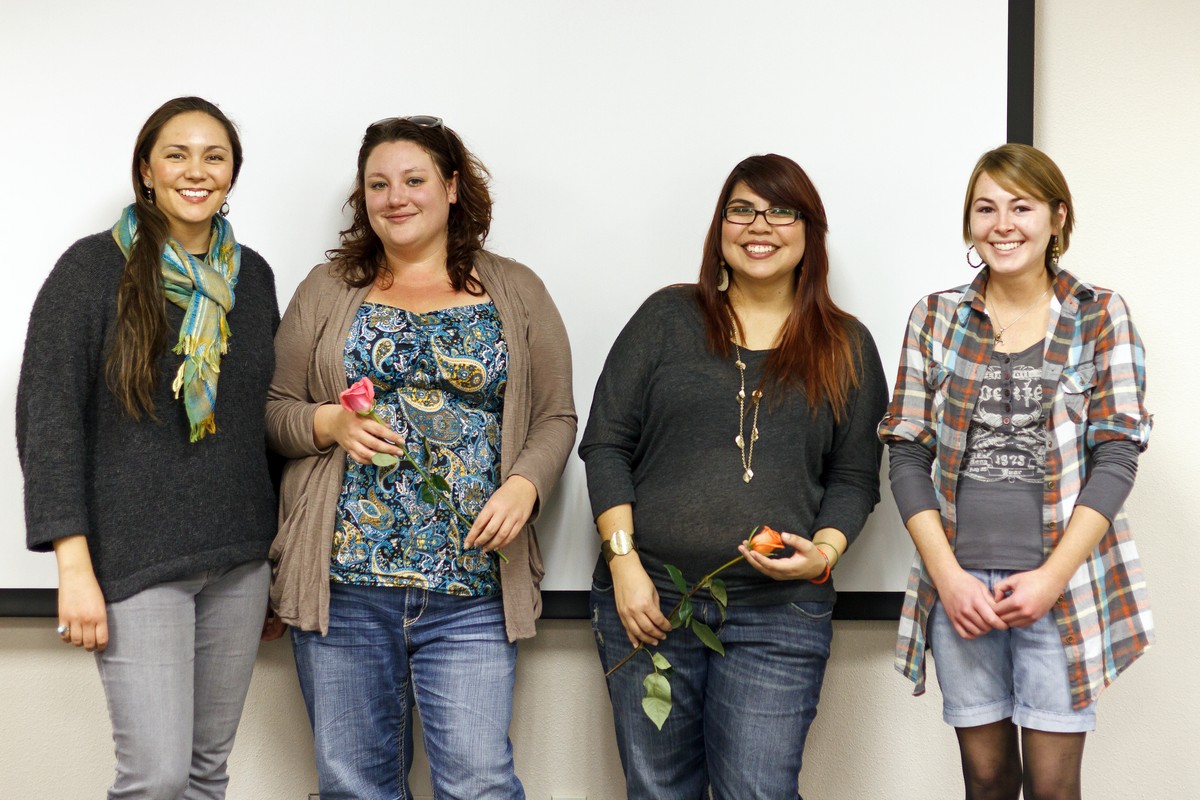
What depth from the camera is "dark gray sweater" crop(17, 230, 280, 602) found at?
5.03 feet

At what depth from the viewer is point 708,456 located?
1.78 meters

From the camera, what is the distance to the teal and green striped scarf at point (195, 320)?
163 cm

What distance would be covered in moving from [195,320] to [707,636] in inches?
41.1

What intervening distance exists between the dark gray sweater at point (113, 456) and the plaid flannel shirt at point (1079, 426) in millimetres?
1204

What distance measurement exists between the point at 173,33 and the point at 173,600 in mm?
1298

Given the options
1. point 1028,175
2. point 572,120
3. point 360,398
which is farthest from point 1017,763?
point 572,120

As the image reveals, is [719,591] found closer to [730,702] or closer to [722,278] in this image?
[730,702]

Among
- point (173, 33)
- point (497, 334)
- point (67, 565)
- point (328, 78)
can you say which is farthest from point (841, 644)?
point (173, 33)

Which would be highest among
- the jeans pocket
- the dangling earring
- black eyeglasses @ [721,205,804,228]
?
black eyeglasses @ [721,205,804,228]

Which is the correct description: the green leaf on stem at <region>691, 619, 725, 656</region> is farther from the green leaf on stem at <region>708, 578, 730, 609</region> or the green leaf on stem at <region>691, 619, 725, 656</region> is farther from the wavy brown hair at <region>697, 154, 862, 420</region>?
the wavy brown hair at <region>697, 154, 862, 420</region>

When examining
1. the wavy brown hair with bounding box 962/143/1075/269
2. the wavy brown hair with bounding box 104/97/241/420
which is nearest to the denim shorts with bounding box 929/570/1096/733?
the wavy brown hair with bounding box 962/143/1075/269

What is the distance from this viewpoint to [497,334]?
1874 millimetres

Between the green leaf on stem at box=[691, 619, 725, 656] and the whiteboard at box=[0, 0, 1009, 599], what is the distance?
456 millimetres

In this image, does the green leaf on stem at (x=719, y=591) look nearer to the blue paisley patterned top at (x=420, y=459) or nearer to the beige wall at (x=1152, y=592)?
the blue paisley patterned top at (x=420, y=459)
